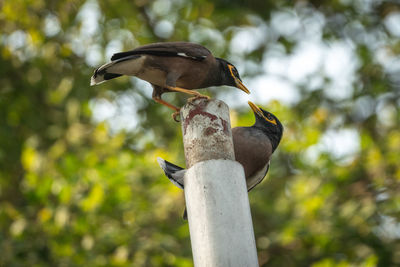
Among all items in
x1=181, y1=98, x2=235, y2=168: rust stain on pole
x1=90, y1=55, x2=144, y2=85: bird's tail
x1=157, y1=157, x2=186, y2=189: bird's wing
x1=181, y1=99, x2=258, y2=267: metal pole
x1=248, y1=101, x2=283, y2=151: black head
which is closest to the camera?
x1=181, y1=99, x2=258, y2=267: metal pole

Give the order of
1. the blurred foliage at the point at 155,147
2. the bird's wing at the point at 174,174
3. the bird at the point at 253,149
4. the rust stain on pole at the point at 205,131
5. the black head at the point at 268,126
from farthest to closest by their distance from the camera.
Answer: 1. the blurred foliage at the point at 155,147
2. the black head at the point at 268,126
3. the bird at the point at 253,149
4. the bird's wing at the point at 174,174
5. the rust stain on pole at the point at 205,131

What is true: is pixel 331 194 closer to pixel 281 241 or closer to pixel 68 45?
pixel 281 241

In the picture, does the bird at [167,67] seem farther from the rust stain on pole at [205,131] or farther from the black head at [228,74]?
the rust stain on pole at [205,131]

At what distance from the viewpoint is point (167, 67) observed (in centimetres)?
342

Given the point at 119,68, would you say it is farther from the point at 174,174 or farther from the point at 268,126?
the point at 268,126

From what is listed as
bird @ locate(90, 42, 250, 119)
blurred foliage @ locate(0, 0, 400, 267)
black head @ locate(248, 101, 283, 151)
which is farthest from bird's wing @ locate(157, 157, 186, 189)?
blurred foliage @ locate(0, 0, 400, 267)

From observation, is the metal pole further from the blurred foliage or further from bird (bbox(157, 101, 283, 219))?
the blurred foliage

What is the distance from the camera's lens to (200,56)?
351 centimetres

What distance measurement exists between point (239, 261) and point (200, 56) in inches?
72.1

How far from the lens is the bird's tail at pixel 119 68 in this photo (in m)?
3.23

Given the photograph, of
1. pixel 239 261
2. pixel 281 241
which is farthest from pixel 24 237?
pixel 239 261

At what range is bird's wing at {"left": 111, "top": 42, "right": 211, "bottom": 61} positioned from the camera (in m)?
3.30

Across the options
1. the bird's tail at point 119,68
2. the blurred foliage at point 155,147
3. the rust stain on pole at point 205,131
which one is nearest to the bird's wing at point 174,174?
the rust stain on pole at point 205,131

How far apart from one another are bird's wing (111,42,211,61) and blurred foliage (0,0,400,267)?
1549 millimetres
